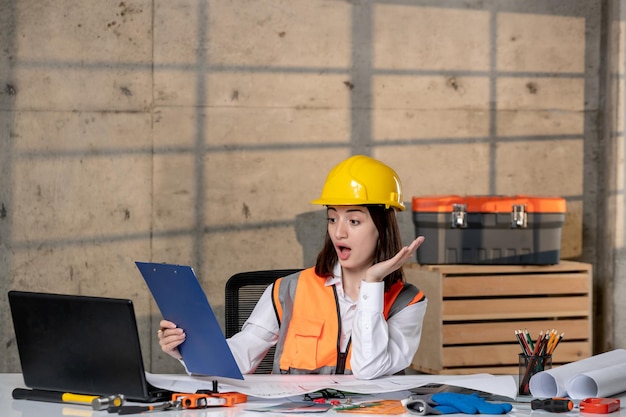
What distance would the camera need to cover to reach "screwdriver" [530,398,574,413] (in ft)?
7.02

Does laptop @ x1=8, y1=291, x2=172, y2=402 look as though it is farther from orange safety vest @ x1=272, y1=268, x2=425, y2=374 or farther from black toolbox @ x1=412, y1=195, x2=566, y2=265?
black toolbox @ x1=412, y1=195, x2=566, y2=265

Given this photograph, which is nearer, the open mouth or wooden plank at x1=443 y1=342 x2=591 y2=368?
the open mouth

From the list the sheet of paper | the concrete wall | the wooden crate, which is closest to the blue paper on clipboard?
the sheet of paper

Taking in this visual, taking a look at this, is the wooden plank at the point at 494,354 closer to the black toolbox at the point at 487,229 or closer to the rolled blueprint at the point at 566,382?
the black toolbox at the point at 487,229

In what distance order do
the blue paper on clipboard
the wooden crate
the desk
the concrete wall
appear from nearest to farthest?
1. the desk
2. the blue paper on clipboard
3. the wooden crate
4. the concrete wall

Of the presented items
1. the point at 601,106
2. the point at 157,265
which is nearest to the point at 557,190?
the point at 601,106

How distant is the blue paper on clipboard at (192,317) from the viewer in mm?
2230

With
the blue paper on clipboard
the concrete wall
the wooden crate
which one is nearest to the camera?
the blue paper on clipboard

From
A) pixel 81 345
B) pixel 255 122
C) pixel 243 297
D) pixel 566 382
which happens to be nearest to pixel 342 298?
pixel 243 297

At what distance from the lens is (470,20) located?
5461 millimetres

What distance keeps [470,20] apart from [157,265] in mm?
3659

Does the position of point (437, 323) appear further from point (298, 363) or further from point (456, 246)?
point (298, 363)

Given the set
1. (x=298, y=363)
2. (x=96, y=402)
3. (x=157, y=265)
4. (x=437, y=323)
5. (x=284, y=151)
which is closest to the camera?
(x=96, y=402)

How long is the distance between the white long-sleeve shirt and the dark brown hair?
1.4 inches
